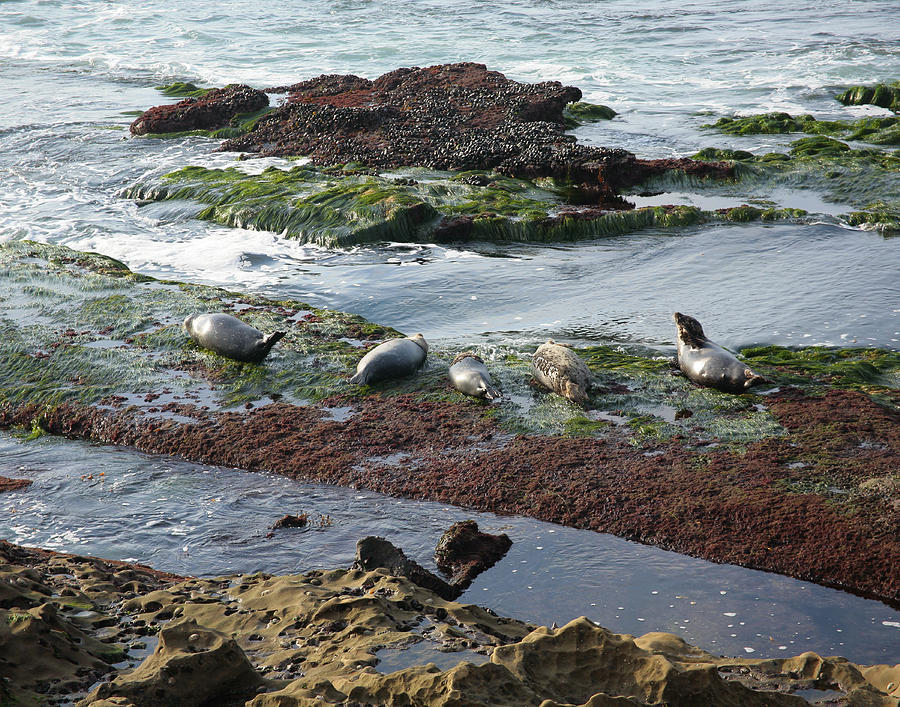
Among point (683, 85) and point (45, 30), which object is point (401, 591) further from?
point (45, 30)

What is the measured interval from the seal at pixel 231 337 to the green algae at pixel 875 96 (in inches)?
568

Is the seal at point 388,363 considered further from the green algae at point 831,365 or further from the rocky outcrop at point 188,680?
the rocky outcrop at point 188,680

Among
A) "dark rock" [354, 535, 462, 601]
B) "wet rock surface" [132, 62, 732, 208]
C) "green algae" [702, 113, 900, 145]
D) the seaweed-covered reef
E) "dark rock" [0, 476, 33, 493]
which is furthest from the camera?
"green algae" [702, 113, 900, 145]

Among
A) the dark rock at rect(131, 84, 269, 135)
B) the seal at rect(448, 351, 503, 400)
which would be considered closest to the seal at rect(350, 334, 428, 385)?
the seal at rect(448, 351, 503, 400)

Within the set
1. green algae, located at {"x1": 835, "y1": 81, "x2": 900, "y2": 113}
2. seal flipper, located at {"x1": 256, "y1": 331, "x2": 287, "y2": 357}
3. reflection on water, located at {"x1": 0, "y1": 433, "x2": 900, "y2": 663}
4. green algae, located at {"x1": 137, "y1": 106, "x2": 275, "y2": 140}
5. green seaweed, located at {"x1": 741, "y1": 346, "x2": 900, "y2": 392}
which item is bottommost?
reflection on water, located at {"x1": 0, "y1": 433, "x2": 900, "y2": 663}

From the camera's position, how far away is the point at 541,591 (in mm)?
4512

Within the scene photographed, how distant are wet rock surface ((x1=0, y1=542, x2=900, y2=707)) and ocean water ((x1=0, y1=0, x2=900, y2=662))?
0.69 metres

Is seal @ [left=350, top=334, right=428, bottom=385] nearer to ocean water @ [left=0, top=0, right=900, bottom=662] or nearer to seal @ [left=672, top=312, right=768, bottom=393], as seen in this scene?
ocean water @ [left=0, top=0, right=900, bottom=662]

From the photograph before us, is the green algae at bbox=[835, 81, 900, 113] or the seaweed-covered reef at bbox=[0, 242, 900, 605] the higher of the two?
the green algae at bbox=[835, 81, 900, 113]

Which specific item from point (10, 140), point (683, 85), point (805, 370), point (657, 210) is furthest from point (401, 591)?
point (683, 85)

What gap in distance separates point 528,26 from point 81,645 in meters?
28.4

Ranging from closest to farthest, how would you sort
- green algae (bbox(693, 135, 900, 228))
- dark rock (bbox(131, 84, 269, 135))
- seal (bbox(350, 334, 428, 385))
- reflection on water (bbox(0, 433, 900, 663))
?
reflection on water (bbox(0, 433, 900, 663)) → seal (bbox(350, 334, 428, 385)) → green algae (bbox(693, 135, 900, 228)) → dark rock (bbox(131, 84, 269, 135))

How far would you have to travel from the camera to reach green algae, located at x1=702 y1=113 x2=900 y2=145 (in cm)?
1391

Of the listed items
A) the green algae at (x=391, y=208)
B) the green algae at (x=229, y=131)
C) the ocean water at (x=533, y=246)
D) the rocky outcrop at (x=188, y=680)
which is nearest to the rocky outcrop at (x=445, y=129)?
the green algae at (x=229, y=131)
